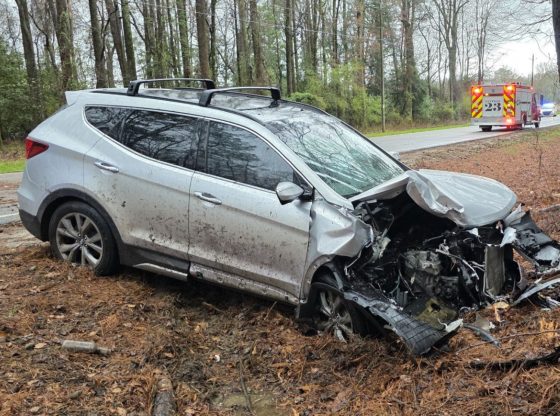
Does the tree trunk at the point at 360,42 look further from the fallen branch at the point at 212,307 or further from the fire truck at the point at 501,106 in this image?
the fallen branch at the point at 212,307

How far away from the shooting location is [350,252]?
3.70m

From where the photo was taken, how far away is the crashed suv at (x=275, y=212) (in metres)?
3.82

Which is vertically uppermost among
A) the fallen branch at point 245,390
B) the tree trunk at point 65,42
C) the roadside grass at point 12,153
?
the tree trunk at point 65,42

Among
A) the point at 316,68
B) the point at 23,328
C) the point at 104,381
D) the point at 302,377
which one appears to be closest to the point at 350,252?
the point at 302,377

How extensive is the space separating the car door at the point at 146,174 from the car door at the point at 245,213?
0.49 ft

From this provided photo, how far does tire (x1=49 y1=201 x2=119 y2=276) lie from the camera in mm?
4875

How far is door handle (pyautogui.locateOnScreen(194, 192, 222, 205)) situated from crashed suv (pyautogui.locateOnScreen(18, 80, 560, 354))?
0.01 metres

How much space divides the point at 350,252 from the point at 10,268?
3.58 meters

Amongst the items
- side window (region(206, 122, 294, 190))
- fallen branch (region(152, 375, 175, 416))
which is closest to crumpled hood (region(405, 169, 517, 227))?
side window (region(206, 122, 294, 190))

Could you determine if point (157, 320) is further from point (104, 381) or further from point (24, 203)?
point (24, 203)

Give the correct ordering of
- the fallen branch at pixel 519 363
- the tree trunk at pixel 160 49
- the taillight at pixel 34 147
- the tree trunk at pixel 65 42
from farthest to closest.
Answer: the tree trunk at pixel 160 49
the tree trunk at pixel 65 42
the taillight at pixel 34 147
the fallen branch at pixel 519 363

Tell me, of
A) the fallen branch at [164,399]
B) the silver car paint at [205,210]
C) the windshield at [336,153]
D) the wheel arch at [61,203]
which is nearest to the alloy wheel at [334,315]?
the silver car paint at [205,210]

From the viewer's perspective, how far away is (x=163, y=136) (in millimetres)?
4707

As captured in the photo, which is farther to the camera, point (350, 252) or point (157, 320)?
point (157, 320)
